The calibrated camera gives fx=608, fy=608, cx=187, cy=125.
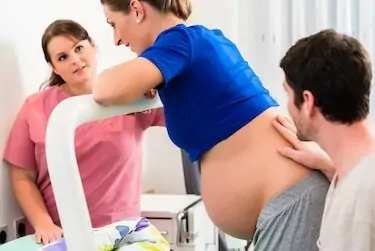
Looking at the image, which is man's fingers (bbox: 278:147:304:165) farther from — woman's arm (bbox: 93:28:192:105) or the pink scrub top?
the pink scrub top

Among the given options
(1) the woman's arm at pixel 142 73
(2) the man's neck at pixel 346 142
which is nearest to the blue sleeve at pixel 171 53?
(1) the woman's arm at pixel 142 73

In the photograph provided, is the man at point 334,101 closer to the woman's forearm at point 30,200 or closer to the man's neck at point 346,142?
the man's neck at point 346,142

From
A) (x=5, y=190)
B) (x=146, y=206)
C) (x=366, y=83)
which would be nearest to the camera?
(x=366, y=83)

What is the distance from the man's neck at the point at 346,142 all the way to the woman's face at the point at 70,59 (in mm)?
968

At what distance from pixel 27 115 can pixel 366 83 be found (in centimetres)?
114

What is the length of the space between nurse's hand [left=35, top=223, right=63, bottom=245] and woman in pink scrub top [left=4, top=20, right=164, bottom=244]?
2.0 inches

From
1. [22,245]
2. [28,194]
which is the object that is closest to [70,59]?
[28,194]

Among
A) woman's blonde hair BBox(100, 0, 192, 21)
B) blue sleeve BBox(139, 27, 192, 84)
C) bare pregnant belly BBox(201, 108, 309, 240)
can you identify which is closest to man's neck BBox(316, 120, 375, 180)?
bare pregnant belly BBox(201, 108, 309, 240)

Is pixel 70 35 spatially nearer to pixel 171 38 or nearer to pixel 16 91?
pixel 16 91

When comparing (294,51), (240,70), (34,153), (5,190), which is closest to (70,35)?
(34,153)

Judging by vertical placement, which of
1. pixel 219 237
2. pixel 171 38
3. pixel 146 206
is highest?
pixel 171 38

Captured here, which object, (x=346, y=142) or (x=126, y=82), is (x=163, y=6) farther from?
(x=346, y=142)

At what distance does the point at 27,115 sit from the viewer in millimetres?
1923

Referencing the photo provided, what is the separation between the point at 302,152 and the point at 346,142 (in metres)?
0.13
